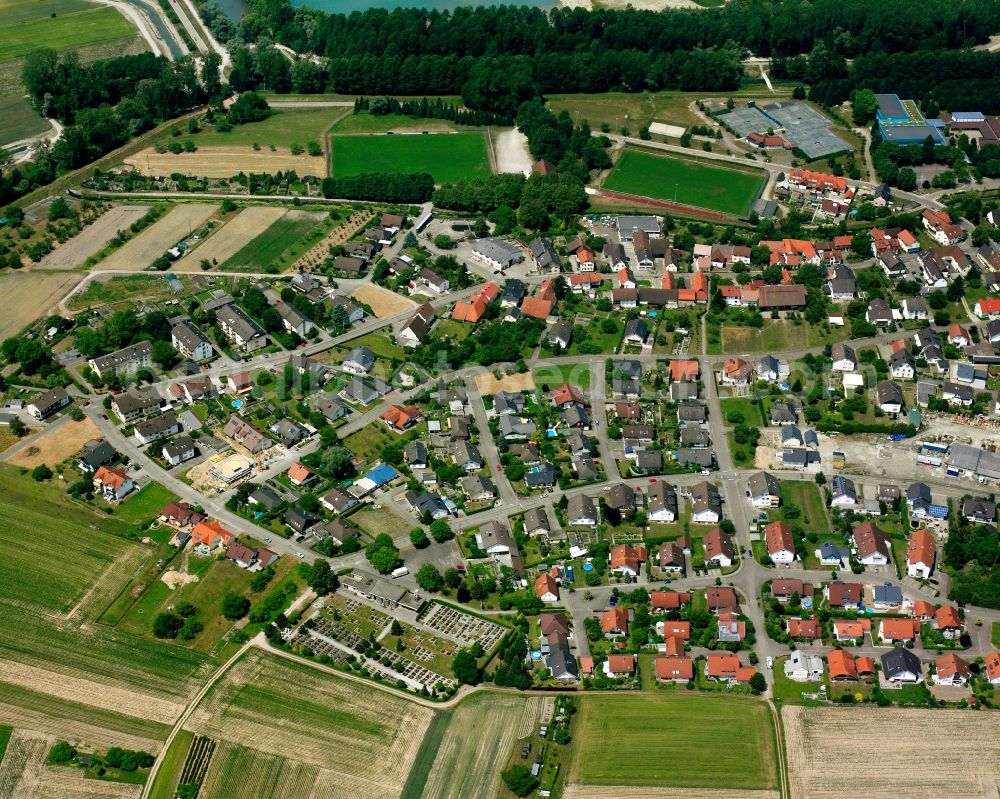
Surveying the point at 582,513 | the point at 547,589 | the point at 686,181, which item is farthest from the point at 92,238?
the point at 547,589

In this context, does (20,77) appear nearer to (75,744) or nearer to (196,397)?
(196,397)

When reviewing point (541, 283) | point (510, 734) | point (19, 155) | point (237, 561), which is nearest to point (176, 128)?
point (19, 155)

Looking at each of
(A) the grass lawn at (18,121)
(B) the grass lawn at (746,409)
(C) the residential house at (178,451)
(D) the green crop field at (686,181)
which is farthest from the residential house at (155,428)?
(A) the grass lawn at (18,121)

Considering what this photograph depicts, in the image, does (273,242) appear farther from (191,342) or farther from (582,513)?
(582,513)

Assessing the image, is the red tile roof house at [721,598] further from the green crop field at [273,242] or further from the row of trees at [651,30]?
the row of trees at [651,30]

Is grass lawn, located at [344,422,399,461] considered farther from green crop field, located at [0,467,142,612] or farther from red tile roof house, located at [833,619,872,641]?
red tile roof house, located at [833,619,872,641]

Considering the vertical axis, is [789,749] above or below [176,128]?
below

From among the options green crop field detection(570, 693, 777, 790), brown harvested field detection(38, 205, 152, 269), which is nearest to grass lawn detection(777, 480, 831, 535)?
green crop field detection(570, 693, 777, 790)
